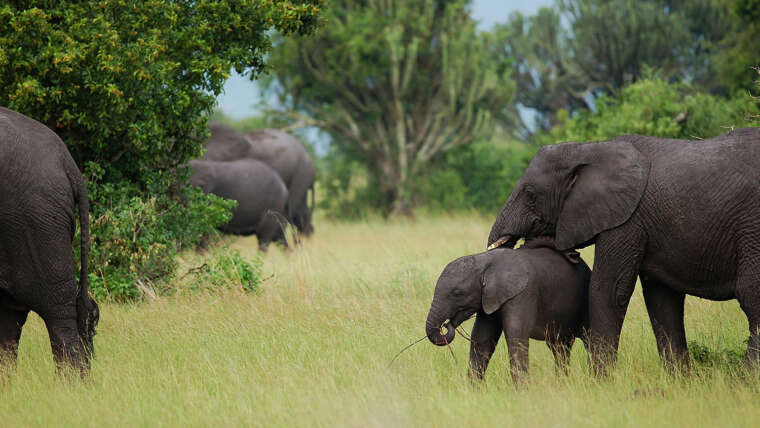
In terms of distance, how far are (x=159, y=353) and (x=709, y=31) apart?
32.3 m

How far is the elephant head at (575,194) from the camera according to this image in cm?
648

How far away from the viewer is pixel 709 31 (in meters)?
35.5

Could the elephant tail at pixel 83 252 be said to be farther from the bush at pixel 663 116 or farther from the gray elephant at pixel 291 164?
the gray elephant at pixel 291 164

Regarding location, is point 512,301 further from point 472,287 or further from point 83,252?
point 83,252

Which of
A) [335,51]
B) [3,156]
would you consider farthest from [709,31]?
[3,156]

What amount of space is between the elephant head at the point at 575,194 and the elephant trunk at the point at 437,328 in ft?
2.43

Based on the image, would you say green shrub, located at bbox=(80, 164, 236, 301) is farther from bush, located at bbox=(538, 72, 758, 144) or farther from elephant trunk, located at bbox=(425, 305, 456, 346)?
bush, located at bbox=(538, 72, 758, 144)

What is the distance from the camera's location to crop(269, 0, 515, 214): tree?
25453 millimetres

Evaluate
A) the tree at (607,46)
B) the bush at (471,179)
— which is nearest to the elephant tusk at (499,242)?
the bush at (471,179)

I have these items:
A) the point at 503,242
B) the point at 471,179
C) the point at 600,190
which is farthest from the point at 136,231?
the point at 471,179

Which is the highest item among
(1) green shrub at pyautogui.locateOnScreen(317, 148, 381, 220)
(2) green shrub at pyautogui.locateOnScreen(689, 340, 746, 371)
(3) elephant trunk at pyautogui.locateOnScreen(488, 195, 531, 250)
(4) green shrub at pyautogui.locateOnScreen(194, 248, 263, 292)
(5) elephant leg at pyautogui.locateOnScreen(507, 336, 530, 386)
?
(3) elephant trunk at pyautogui.locateOnScreen(488, 195, 531, 250)

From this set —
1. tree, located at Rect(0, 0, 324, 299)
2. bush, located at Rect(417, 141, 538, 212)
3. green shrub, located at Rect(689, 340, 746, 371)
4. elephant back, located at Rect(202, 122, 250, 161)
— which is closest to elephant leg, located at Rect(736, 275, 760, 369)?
green shrub, located at Rect(689, 340, 746, 371)

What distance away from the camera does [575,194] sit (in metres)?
6.63

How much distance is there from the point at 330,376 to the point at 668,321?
2.49 meters
